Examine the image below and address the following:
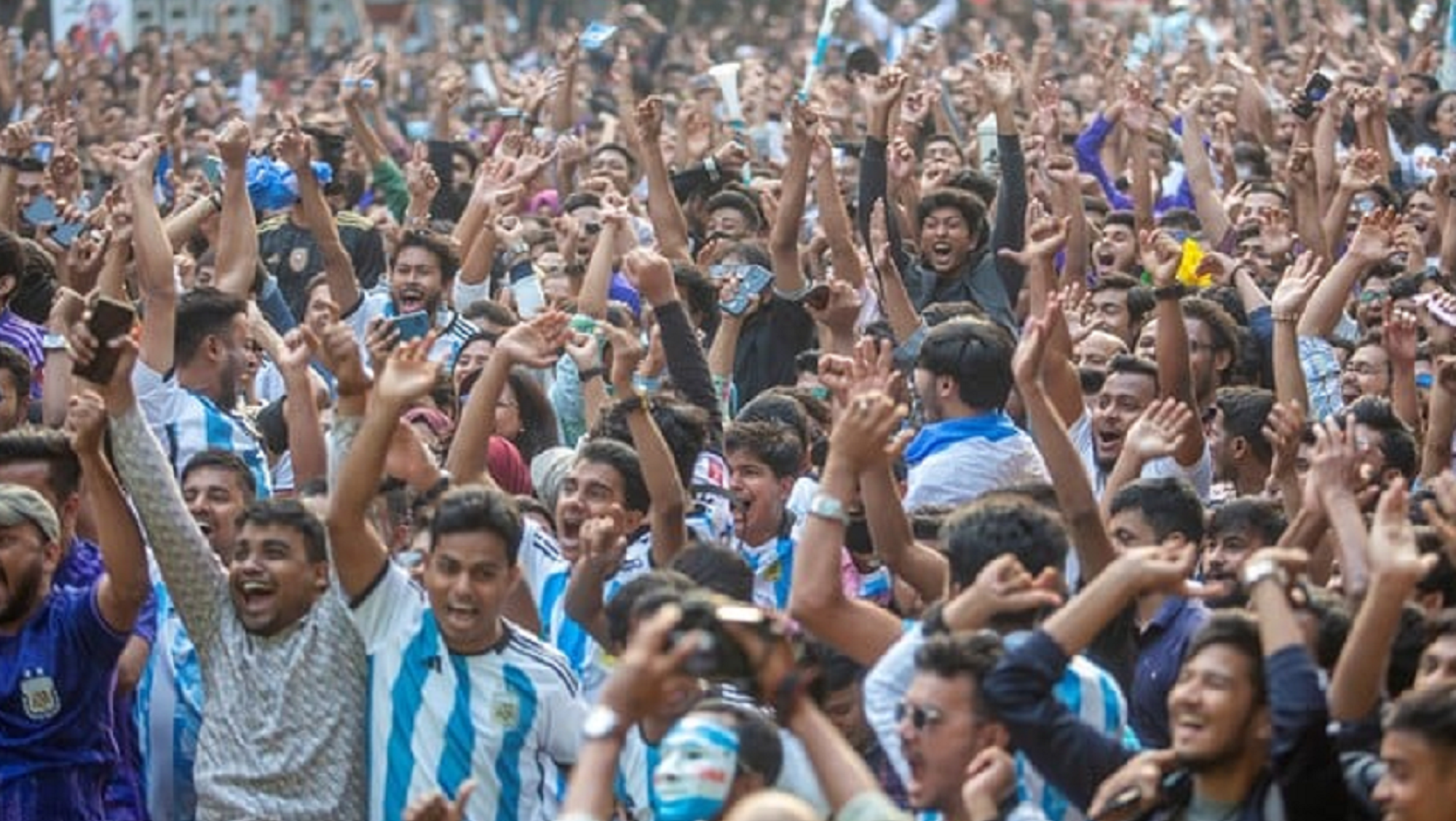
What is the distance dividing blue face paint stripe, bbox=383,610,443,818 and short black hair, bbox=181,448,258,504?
1153 mm

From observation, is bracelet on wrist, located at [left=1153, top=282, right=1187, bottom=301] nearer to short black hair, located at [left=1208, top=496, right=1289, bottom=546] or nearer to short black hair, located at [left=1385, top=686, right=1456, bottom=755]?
short black hair, located at [left=1208, top=496, right=1289, bottom=546]

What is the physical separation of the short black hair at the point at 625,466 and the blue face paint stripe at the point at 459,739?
50.1 inches

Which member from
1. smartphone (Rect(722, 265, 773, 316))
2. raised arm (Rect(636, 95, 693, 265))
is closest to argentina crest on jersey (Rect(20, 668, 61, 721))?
smartphone (Rect(722, 265, 773, 316))

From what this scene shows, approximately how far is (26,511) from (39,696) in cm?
38

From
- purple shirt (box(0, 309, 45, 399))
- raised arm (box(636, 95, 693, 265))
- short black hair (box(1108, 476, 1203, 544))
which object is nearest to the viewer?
short black hair (box(1108, 476, 1203, 544))

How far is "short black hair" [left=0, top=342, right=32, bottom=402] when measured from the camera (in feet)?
26.5

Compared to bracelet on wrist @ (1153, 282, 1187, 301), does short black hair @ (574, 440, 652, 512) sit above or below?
below

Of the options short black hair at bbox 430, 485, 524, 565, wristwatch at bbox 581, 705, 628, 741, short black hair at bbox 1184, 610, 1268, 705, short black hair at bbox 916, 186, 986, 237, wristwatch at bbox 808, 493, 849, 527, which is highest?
short black hair at bbox 916, 186, 986, 237

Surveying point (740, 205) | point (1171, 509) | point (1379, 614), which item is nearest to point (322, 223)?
point (740, 205)

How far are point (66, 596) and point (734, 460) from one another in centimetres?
190

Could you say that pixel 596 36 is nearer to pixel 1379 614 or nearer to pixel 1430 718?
pixel 1379 614

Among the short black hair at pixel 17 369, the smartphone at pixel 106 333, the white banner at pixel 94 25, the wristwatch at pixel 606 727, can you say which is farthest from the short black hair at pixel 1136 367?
the white banner at pixel 94 25

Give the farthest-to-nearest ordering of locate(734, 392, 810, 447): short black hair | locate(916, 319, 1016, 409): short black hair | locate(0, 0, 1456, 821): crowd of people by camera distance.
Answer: locate(734, 392, 810, 447): short black hair → locate(916, 319, 1016, 409): short black hair → locate(0, 0, 1456, 821): crowd of people

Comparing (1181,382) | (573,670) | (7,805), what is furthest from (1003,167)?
(7,805)
